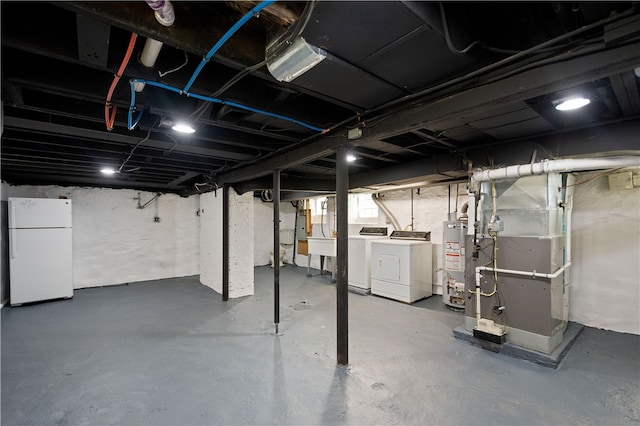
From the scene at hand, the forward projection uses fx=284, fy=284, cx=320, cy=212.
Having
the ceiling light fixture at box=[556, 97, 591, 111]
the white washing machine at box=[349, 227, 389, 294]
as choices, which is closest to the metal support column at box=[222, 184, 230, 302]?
the white washing machine at box=[349, 227, 389, 294]

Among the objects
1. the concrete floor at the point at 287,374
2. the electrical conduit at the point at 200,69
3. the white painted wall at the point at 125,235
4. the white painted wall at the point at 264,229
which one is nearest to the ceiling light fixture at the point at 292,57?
the electrical conduit at the point at 200,69

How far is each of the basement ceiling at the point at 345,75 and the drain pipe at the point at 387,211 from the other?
2.43m

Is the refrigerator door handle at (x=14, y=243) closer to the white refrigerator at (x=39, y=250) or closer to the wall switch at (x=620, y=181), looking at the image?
the white refrigerator at (x=39, y=250)

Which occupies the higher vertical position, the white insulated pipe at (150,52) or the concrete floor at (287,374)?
the white insulated pipe at (150,52)

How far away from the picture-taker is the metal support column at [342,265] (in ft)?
8.20

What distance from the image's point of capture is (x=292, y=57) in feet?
4.40

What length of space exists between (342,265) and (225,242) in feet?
8.99

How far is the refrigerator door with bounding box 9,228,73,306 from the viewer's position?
417 cm

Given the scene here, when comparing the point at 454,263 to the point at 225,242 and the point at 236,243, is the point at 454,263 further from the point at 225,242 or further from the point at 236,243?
the point at 225,242

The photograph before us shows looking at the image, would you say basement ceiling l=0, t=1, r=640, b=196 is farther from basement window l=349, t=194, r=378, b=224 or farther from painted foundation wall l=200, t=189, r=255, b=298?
basement window l=349, t=194, r=378, b=224

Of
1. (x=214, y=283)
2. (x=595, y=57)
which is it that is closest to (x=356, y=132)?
(x=595, y=57)

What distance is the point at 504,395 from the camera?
6.82 ft

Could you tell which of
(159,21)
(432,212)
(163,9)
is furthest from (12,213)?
(432,212)

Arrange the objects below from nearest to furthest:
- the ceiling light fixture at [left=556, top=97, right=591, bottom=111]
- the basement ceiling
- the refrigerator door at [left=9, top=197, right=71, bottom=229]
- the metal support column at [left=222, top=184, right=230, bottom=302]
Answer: the basement ceiling < the ceiling light fixture at [left=556, top=97, right=591, bottom=111] < the refrigerator door at [left=9, top=197, right=71, bottom=229] < the metal support column at [left=222, top=184, right=230, bottom=302]
